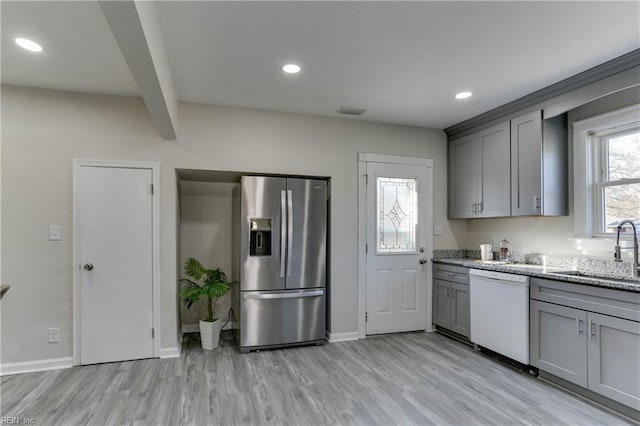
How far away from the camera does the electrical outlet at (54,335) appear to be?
313 centimetres

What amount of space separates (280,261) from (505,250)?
8.47ft

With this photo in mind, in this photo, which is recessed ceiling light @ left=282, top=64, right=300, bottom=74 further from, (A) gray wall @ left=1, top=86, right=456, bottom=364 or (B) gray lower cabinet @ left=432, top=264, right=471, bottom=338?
(B) gray lower cabinet @ left=432, top=264, right=471, bottom=338

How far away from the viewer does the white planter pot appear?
11.8ft

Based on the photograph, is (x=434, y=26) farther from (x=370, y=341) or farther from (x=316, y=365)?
(x=370, y=341)

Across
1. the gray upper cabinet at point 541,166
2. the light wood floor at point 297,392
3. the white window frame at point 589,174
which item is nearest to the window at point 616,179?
the white window frame at point 589,174

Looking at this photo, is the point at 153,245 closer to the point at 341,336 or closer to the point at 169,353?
the point at 169,353

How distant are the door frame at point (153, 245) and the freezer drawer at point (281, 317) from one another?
0.82 m

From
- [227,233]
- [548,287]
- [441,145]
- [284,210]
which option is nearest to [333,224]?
[284,210]

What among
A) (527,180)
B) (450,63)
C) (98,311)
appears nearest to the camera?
(450,63)

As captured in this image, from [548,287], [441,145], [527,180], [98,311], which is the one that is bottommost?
[98,311]

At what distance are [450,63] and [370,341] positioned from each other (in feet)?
9.71

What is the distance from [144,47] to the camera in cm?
176

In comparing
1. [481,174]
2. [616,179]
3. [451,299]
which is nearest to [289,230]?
[451,299]

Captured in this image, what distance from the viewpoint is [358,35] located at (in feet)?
7.61
